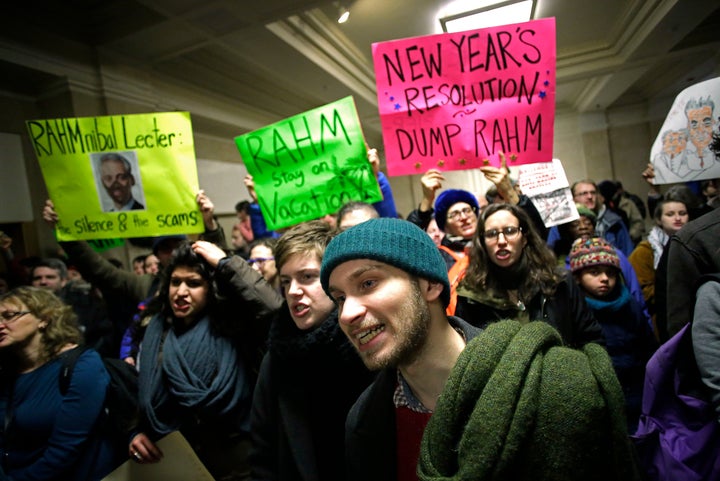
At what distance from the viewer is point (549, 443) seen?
72 centimetres

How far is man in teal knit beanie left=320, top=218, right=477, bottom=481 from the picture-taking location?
1.10 m

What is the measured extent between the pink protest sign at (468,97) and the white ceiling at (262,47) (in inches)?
95.7

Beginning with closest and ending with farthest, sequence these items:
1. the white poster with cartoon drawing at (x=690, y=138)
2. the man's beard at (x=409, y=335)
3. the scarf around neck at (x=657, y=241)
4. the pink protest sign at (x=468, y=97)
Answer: the man's beard at (x=409, y=335) → the white poster with cartoon drawing at (x=690, y=138) → the pink protest sign at (x=468, y=97) → the scarf around neck at (x=657, y=241)

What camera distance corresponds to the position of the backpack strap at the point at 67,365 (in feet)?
6.05

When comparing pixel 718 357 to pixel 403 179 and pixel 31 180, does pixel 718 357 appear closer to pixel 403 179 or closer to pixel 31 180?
pixel 31 180

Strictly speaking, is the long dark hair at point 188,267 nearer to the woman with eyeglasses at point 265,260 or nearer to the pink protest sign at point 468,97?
the woman with eyeglasses at point 265,260

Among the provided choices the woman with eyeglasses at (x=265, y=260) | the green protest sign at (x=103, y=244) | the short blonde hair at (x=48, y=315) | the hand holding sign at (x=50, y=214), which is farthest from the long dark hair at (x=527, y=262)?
the green protest sign at (x=103, y=244)

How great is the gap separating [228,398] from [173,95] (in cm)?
508

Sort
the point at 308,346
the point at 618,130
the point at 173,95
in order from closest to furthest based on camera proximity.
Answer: the point at 308,346 < the point at 173,95 < the point at 618,130

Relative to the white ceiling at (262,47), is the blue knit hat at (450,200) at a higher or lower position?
lower

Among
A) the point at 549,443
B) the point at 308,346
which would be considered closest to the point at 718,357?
the point at 549,443

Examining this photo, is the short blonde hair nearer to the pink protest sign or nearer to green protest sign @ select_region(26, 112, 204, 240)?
green protest sign @ select_region(26, 112, 204, 240)

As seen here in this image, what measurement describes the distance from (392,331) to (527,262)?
121 cm

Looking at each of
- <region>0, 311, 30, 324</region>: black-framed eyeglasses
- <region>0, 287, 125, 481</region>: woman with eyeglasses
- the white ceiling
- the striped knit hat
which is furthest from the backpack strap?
the white ceiling
